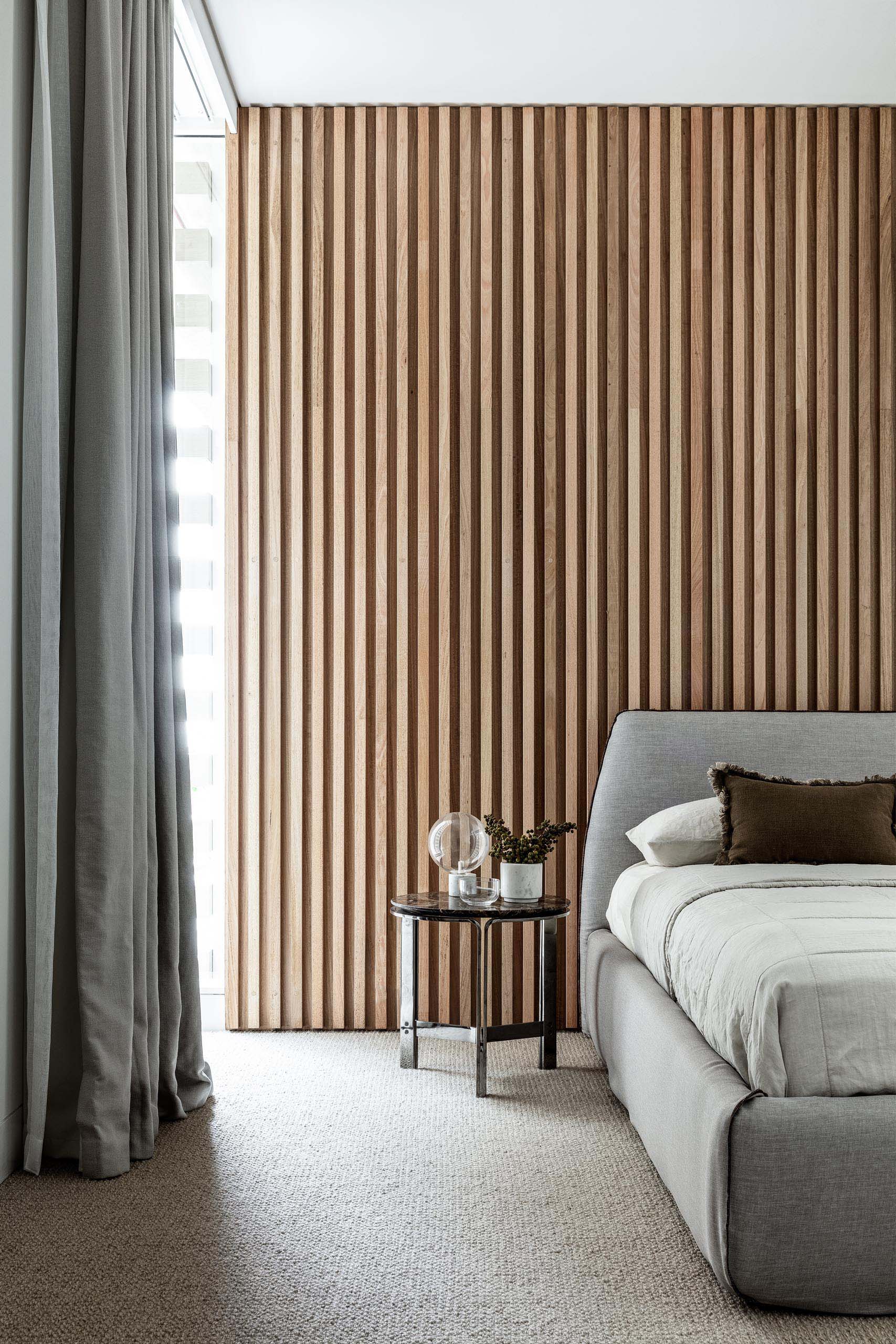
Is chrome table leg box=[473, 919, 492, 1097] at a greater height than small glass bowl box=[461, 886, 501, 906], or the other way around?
small glass bowl box=[461, 886, 501, 906]

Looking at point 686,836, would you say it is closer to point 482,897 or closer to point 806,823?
point 806,823

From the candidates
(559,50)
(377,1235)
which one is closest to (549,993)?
(377,1235)

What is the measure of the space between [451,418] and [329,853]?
141cm

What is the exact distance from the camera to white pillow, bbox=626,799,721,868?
9.21ft

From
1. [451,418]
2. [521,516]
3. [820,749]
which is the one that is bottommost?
[820,749]

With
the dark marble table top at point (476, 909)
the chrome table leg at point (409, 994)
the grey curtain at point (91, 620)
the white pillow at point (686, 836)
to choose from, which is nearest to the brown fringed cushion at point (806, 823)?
the white pillow at point (686, 836)

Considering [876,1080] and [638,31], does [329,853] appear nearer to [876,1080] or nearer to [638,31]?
[876,1080]

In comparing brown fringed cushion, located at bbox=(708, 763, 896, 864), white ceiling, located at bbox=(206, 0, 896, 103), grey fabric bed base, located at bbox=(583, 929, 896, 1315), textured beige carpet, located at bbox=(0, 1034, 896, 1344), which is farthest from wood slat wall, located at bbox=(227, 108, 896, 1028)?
grey fabric bed base, located at bbox=(583, 929, 896, 1315)

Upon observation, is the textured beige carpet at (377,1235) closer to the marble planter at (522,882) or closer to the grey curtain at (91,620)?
the grey curtain at (91,620)

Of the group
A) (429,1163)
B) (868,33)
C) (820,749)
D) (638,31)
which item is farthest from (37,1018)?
(868,33)

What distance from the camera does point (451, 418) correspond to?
333 cm

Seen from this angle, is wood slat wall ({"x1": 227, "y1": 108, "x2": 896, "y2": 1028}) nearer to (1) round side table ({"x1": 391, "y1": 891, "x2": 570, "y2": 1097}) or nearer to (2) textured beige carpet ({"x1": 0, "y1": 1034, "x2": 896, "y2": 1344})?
(1) round side table ({"x1": 391, "y1": 891, "x2": 570, "y2": 1097})

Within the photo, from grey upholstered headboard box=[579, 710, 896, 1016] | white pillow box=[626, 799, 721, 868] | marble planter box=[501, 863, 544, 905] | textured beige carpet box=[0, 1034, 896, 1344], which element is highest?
grey upholstered headboard box=[579, 710, 896, 1016]

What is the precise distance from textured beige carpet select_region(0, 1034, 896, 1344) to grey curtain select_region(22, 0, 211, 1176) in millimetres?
204
